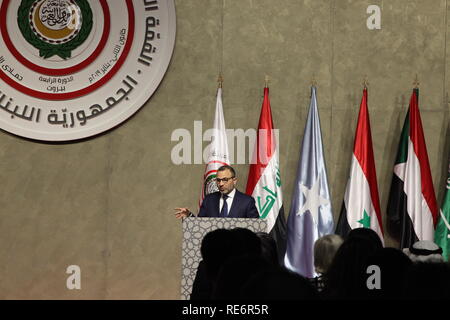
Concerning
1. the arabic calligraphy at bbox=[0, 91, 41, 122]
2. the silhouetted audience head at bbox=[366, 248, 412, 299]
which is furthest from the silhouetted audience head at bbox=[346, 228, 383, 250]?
the arabic calligraphy at bbox=[0, 91, 41, 122]

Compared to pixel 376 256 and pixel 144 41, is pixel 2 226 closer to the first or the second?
pixel 144 41

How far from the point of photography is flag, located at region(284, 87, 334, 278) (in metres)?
5.89

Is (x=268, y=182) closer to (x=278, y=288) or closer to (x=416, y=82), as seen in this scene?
(x=416, y=82)

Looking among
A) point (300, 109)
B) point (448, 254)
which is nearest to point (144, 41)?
point (300, 109)

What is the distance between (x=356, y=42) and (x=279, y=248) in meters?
1.79

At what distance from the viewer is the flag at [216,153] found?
5.95 metres

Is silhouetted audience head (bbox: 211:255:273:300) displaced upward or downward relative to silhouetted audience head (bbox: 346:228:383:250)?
upward

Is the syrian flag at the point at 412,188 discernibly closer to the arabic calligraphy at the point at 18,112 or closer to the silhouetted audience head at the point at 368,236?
the silhouetted audience head at the point at 368,236

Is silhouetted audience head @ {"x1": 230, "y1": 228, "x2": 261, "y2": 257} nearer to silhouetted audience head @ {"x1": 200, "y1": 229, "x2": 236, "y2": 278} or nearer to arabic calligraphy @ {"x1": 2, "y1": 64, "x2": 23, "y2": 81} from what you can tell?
silhouetted audience head @ {"x1": 200, "y1": 229, "x2": 236, "y2": 278}

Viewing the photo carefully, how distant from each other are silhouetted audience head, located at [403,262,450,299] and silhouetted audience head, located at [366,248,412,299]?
31 centimetres

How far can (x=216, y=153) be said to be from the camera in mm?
6012

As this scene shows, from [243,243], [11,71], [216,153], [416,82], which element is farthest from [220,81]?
[243,243]

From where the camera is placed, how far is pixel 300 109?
6207 millimetres
